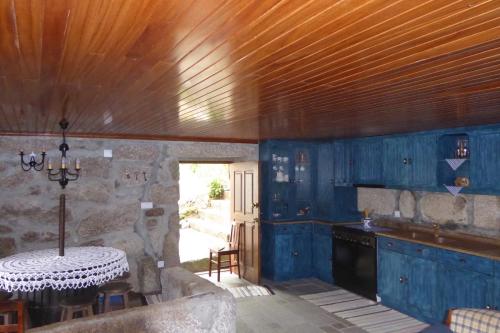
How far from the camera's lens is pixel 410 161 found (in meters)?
4.93

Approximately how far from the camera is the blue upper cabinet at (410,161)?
15.3 feet

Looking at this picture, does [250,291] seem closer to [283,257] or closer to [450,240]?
[283,257]

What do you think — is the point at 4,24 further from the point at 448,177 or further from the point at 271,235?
the point at 271,235

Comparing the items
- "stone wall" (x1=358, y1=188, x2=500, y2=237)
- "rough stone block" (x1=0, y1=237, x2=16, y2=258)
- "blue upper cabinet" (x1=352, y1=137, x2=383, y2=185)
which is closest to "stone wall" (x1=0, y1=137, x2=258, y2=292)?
"rough stone block" (x1=0, y1=237, x2=16, y2=258)

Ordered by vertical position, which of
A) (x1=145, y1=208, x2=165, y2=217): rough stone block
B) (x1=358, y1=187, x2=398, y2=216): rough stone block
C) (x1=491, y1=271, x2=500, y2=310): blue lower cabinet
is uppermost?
(x1=358, y1=187, x2=398, y2=216): rough stone block

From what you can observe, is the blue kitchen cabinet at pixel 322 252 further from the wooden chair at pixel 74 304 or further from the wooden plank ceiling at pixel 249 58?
the wooden chair at pixel 74 304

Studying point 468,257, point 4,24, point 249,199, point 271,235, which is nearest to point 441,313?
point 468,257

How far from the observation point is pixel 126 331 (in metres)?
2.15

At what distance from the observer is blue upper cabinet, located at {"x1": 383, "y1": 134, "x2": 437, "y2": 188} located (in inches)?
184

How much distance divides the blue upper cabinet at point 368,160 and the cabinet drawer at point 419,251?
1.12 m

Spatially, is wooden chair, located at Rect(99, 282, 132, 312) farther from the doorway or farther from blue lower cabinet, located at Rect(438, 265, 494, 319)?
the doorway

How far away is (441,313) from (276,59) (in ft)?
12.1

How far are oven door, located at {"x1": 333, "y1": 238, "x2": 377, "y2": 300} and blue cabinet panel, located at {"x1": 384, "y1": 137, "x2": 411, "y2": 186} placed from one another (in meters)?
0.96

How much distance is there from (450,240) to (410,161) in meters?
1.05
